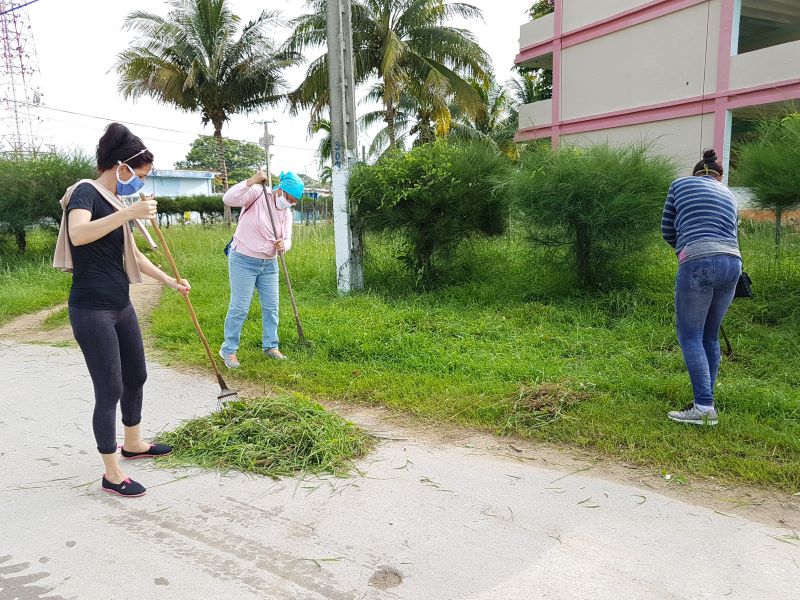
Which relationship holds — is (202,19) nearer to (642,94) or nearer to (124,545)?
(642,94)

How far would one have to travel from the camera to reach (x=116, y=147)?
3350mm

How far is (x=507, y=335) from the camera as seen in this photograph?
6438 millimetres

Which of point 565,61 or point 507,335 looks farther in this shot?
point 565,61

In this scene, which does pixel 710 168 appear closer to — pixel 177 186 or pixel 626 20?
pixel 626 20

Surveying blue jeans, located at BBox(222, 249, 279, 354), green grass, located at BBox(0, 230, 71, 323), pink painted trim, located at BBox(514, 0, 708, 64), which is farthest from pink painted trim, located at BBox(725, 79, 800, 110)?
green grass, located at BBox(0, 230, 71, 323)

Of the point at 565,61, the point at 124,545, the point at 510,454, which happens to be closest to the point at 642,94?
the point at 565,61

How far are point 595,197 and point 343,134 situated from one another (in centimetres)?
357

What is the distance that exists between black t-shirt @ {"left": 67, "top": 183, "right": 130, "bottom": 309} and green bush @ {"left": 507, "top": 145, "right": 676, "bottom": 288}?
5.02 metres

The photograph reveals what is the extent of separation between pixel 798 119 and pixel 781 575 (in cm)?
570

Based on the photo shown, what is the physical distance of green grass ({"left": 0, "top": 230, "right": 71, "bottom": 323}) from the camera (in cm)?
970

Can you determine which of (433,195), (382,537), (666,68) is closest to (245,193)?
(433,195)

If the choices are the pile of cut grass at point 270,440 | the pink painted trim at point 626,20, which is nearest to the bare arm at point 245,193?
the pile of cut grass at point 270,440

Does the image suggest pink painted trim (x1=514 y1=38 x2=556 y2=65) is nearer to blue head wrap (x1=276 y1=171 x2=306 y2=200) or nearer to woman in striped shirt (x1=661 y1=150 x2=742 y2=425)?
blue head wrap (x1=276 y1=171 x2=306 y2=200)

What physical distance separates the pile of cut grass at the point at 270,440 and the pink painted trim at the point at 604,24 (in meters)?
15.6
